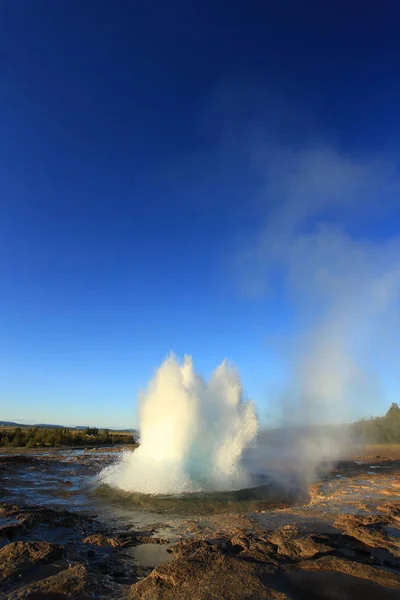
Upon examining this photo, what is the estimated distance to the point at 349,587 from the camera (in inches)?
207

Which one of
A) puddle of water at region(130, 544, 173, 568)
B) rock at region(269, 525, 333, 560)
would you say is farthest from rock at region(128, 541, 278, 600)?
rock at region(269, 525, 333, 560)

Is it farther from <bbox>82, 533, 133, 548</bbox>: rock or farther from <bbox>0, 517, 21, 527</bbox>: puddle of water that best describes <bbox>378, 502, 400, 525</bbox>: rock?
<bbox>0, 517, 21, 527</bbox>: puddle of water

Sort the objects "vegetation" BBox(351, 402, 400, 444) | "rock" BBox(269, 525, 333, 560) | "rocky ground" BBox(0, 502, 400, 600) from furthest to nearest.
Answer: "vegetation" BBox(351, 402, 400, 444) → "rock" BBox(269, 525, 333, 560) → "rocky ground" BBox(0, 502, 400, 600)

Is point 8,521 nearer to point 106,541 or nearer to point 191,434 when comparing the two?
point 106,541

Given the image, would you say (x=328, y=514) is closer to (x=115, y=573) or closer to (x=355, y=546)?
(x=355, y=546)

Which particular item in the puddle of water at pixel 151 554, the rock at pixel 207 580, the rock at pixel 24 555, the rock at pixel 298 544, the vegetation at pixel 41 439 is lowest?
the vegetation at pixel 41 439

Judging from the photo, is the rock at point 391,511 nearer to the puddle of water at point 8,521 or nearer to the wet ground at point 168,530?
the wet ground at point 168,530

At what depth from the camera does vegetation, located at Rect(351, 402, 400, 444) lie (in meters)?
44.3

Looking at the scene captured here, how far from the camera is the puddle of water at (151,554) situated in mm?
6349

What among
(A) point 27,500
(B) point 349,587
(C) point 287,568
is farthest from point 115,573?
(A) point 27,500

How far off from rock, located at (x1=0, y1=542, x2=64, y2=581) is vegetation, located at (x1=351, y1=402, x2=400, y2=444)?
45373 mm

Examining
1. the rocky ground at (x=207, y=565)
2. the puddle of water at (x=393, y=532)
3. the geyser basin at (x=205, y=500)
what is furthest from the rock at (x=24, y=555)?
the puddle of water at (x=393, y=532)

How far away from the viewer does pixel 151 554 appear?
22.2 feet

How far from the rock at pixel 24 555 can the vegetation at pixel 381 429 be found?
149 ft
